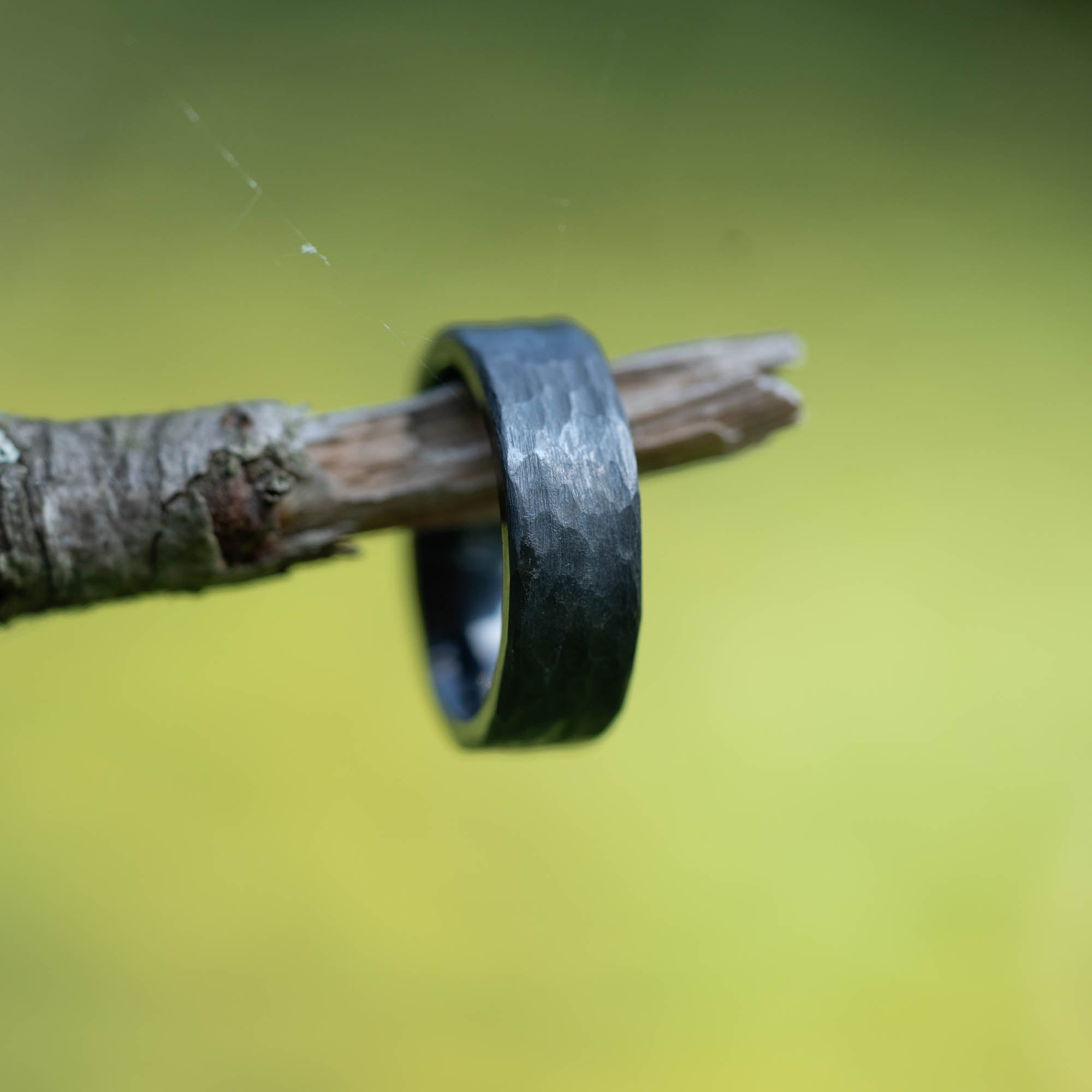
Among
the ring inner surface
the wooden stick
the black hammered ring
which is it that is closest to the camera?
the black hammered ring

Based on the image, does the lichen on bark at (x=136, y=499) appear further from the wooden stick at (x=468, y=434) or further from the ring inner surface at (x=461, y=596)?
the ring inner surface at (x=461, y=596)

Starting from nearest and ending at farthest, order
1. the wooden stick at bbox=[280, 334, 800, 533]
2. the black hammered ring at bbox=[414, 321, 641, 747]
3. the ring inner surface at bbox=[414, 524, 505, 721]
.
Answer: the black hammered ring at bbox=[414, 321, 641, 747] < the wooden stick at bbox=[280, 334, 800, 533] < the ring inner surface at bbox=[414, 524, 505, 721]

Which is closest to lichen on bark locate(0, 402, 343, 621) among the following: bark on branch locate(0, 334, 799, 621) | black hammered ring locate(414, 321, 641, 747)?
bark on branch locate(0, 334, 799, 621)

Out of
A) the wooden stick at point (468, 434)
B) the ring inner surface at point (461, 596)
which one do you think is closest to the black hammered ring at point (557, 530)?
the wooden stick at point (468, 434)

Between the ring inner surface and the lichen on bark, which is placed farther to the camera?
the ring inner surface

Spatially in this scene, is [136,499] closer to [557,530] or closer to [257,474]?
[257,474]

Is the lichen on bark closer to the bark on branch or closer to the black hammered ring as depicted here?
the bark on branch

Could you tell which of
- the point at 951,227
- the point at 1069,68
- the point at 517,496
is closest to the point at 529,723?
the point at 517,496

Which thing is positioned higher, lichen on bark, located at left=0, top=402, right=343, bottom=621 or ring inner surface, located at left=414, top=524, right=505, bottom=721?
lichen on bark, located at left=0, top=402, right=343, bottom=621
